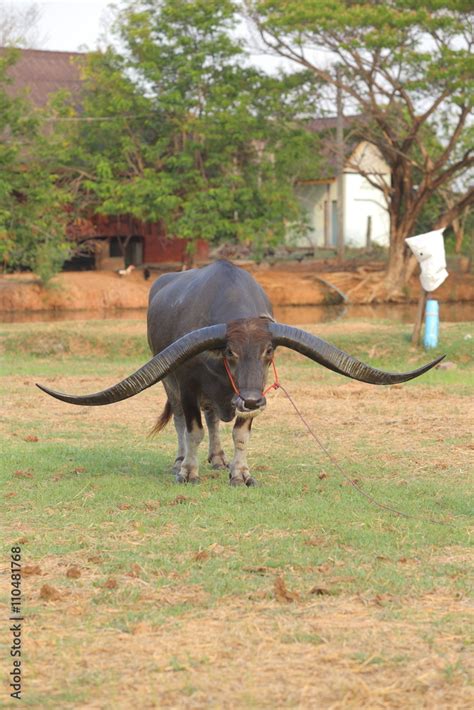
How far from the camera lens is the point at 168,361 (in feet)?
28.6

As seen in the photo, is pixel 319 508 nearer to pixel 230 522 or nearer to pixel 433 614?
pixel 230 522

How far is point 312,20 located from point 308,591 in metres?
30.1

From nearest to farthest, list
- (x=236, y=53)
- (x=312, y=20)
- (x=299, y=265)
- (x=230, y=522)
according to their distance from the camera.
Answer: (x=230, y=522)
(x=312, y=20)
(x=236, y=53)
(x=299, y=265)

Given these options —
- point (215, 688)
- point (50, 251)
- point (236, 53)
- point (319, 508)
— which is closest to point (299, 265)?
point (236, 53)

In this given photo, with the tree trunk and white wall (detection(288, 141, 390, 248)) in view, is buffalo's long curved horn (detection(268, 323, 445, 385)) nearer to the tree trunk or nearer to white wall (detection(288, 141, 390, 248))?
the tree trunk

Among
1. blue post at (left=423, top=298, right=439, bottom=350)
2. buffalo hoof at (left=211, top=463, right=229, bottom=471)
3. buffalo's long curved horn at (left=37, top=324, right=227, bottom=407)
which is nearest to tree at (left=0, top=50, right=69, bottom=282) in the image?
blue post at (left=423, top=298, right=439, bottom=350)

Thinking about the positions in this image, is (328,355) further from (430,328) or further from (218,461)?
(430,328)

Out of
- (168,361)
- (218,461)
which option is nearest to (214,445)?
(218,461)

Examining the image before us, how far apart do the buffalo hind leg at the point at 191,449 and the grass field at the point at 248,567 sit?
208 mm

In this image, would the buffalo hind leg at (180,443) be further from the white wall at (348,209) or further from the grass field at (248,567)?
the white wall at (348,209)

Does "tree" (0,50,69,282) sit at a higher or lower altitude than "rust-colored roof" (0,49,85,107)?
lower

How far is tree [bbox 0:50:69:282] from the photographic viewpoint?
112 ft

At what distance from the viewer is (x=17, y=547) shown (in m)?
7.02

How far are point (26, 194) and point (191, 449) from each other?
90.2 ft
